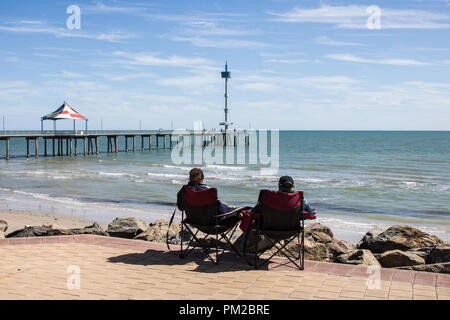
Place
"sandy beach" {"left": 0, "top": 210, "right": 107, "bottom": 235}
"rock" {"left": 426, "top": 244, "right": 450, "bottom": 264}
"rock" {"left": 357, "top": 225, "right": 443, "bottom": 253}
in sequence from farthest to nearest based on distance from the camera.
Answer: "sandy beach" {"left": 0, "top": 210, "right": 107, "bottom": 235}
"rock" {"left": 357, "top": 225, "right": 443, "bottom": 253}
"rock" {"left": 426, "top": 244, "right": 450, "bottom": 264}

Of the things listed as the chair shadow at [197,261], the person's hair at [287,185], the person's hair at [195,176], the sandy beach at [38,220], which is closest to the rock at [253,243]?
the chair shadow at [197,261]

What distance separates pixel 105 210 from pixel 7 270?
9.16 m

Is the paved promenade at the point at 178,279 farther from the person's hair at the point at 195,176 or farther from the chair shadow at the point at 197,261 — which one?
the person's hair at the point at 195,176

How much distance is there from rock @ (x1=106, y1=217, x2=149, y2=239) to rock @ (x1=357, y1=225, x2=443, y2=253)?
141 inches

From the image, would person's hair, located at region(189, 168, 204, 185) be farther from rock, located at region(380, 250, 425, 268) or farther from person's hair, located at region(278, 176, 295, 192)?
rock, located at region(380, 250, 425, 268)

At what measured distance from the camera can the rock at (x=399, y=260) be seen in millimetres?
5449

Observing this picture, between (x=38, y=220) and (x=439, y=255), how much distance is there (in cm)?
944

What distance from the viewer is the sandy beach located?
1094cm

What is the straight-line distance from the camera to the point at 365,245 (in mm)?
7176

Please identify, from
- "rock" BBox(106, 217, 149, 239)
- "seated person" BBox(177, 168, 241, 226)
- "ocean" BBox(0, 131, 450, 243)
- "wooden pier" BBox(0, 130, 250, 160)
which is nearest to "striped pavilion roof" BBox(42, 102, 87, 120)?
"wooden pier" BBox(0, 130, 250, 160)

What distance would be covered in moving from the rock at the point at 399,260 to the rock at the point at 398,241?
136cm

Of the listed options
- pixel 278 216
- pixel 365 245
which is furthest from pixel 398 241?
pixel 278 216
